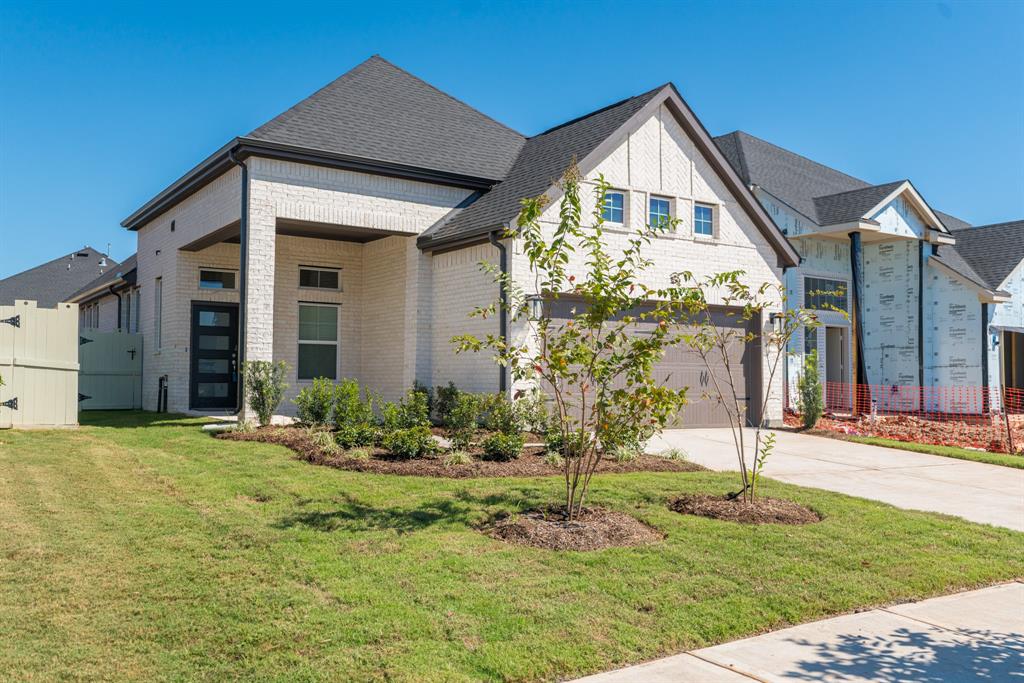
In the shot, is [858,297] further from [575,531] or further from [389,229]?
[575,531]

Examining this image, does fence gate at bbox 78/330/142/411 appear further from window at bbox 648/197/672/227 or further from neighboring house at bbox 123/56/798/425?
window at bbox 648/197/672/227

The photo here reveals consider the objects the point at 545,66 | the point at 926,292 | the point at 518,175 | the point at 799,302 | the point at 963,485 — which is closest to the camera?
the point at 963,485

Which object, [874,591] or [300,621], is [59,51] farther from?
[874,591]

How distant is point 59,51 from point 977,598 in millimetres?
18776

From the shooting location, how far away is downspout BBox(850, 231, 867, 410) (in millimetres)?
20422

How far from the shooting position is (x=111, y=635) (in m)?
4.32

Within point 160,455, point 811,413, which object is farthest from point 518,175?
point 160,455

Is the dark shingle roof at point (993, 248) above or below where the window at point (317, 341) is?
above

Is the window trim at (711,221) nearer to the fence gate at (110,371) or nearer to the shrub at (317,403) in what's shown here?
the shrub at (317,403)

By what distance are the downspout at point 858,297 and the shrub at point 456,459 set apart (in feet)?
47.1

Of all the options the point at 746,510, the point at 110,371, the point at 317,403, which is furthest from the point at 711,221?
the point at 110,371

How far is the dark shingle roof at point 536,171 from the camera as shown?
46.8 feet

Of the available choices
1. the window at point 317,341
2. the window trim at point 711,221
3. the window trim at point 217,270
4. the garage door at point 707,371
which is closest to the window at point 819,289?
the garage door at point 707,371

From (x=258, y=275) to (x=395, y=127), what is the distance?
4624 millimetres
